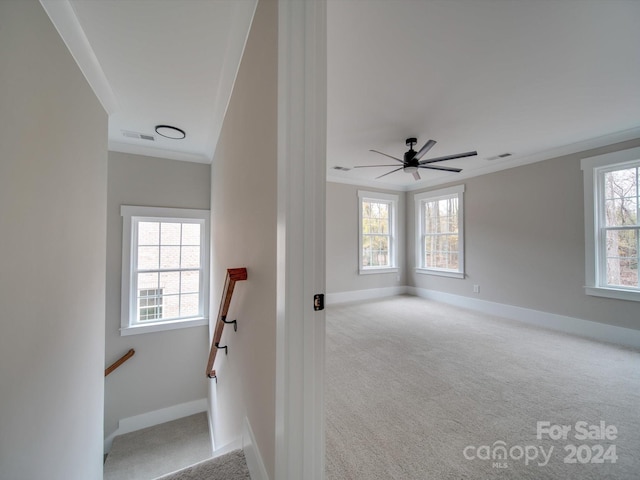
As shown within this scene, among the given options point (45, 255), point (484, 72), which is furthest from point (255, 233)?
point (484, 72)

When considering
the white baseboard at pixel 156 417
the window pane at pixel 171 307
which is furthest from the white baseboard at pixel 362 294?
the white baseboard at pixel 156 417

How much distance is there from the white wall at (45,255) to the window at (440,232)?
5.23m

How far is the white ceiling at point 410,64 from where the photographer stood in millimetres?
1419

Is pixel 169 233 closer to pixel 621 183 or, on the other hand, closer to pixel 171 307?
pixel 171 307

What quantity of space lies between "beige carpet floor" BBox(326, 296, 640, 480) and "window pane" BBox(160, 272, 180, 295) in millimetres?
2475

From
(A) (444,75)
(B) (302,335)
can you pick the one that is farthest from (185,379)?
(A) (444,75)

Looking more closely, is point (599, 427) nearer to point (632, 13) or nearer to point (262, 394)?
point (262, 394)

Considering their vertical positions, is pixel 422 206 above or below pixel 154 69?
below

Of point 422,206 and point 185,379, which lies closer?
point 185,379

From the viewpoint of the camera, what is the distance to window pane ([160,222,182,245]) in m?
3.63

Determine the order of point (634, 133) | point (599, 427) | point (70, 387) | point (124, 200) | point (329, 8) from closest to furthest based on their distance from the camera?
point (329, 8) → point (70, 387) → point (599, 427) → point (634, 133) → point (124, 200)

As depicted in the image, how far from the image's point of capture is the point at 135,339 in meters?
3.38

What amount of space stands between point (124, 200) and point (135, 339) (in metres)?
1.94

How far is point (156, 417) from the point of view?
135 inches
